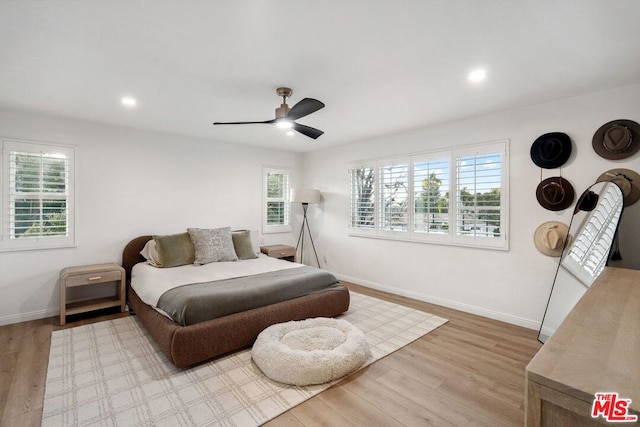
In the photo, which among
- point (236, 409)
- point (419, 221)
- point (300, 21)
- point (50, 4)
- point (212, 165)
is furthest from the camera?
point (212, 165)

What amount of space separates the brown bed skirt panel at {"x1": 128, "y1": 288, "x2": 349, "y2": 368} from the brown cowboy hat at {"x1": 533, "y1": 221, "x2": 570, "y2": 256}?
2396 millimetres

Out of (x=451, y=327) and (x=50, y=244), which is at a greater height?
(x=50, y=244)

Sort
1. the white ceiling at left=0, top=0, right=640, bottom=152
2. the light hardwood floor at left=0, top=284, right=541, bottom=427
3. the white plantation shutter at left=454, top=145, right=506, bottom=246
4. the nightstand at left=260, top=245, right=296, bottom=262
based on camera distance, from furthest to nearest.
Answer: the nightstand at left=260, top=245, right=296, bottom=262 < the white plantation shutter at left=454, top=145, right=506, bottom=246 < the light hardwood floor at left=0, top=284, right=541, bottom=427 < the white ceiling at left=0, top=0, right=640, bottom=152

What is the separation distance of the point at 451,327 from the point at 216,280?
2.66m

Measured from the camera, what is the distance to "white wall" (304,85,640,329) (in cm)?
299

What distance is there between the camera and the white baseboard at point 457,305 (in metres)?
3.40

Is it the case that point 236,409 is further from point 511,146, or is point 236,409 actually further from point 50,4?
point 511,146

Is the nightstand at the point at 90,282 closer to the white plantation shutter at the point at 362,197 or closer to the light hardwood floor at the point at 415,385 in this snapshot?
the light hardwood floor at the point at 415,385

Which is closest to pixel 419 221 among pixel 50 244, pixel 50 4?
pixel 50 4

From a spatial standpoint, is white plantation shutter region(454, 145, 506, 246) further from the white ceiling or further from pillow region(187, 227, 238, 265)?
pillow region(187, 227, 238, 265)

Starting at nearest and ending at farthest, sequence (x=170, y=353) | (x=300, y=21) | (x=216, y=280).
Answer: (x=300, y=21), (x=170, y=353), (x=216, y=280)

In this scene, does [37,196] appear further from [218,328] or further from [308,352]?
[308,352]

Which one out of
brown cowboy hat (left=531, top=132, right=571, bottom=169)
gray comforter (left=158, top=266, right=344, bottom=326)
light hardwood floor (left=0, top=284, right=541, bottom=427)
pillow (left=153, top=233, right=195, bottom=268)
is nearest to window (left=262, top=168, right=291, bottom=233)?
pillow (left=153, top=233, right=195, bottom=268)

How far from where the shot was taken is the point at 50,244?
3.69 metres
